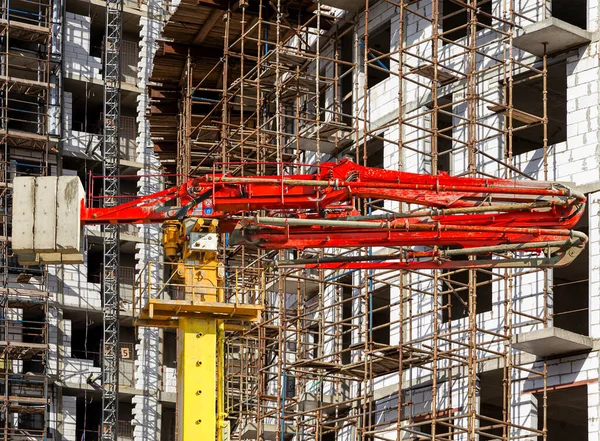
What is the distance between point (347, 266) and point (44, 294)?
96.7 ft

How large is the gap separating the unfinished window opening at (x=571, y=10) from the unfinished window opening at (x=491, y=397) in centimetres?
1239

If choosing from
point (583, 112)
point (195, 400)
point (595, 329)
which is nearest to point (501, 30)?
point (583, 112)

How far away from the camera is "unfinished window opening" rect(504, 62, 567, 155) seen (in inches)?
1727

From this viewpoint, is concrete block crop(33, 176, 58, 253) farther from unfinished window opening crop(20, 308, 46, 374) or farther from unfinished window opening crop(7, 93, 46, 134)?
unfinished window opening crop(7, 93, 46, 134)

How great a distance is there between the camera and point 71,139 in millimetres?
67750

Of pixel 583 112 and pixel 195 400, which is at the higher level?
pixel 583 112

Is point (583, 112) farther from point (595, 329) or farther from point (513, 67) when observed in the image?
point (595, 329)

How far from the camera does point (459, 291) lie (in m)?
47.0

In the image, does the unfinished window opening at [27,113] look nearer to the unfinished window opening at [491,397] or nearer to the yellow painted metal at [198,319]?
the unfinished window opening at [491,397]

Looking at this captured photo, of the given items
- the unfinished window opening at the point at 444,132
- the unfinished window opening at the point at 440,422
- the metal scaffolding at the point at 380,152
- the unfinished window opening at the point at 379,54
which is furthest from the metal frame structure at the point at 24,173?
the unfinished window opening at the point at 440,422

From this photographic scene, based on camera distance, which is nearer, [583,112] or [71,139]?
[583,112]

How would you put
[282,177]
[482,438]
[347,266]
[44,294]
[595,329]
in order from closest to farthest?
[282,177] → [347,266] → [595,329] → [482,438] → [44,294]

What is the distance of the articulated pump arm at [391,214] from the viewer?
31469 mm

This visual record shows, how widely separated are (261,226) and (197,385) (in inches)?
145
